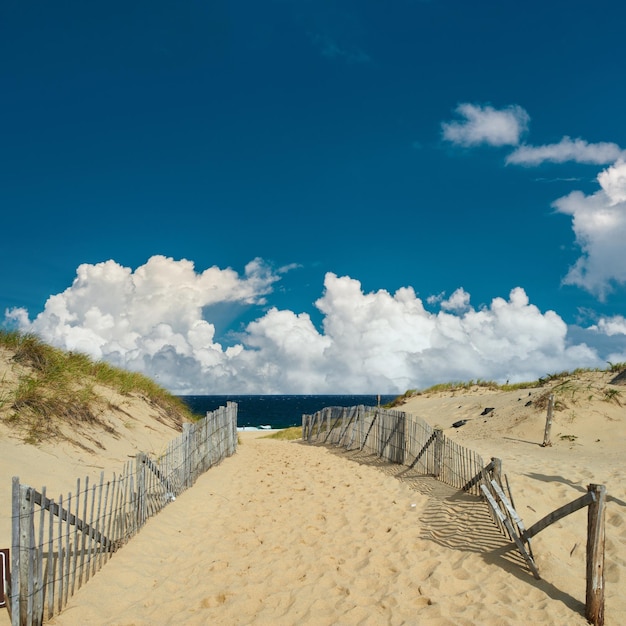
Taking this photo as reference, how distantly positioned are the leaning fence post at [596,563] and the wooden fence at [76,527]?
16.5 feet

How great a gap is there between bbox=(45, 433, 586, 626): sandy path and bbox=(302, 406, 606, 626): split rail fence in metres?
0.31

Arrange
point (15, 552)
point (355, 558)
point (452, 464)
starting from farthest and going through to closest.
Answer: point (452, 464)
point (355, 558)
point (15, 552)

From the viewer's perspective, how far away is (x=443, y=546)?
21.3 ft

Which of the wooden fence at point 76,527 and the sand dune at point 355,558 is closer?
the wooden fence at point 76,527

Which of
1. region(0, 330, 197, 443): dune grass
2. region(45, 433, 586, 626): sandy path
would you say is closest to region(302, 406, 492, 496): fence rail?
region(45, 433, 586, 626): sandy path

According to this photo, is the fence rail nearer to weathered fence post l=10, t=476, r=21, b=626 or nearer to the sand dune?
the sand dune

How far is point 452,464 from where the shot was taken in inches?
373

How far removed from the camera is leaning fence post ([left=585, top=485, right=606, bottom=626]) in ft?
14.9

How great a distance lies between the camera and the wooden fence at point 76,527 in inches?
163

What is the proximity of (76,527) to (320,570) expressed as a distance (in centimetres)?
291

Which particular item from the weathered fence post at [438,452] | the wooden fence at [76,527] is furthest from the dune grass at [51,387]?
the weathered fence post at [438,452]

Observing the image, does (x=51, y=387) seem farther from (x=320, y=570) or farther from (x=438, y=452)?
(x=438, y=452)

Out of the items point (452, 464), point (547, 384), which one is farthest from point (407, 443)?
point (547, 384)

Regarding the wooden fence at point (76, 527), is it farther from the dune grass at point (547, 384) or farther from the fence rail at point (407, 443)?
the dune grass at point (547, 384)
